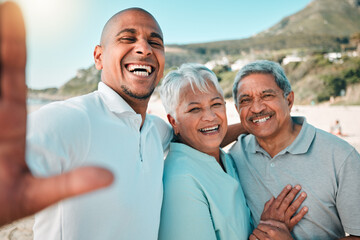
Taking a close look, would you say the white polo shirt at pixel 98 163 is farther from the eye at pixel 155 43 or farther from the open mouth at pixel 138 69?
the eye at pixel 155 43

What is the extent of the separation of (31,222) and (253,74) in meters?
4.34

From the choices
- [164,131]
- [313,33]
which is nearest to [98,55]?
[164,131]

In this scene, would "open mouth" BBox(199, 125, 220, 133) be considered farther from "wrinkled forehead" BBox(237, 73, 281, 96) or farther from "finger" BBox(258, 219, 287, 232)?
"finger" BBox(258, 219, 287, 232)

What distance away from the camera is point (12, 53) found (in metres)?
0.56

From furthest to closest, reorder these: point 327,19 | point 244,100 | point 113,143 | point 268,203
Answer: point 327,19 → point 244,100 → point 268,203 → point 113,143

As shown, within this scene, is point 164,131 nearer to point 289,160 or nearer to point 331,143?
point 289,160

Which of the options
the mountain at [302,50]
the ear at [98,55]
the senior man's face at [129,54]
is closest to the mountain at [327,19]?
the mountain at [302,50]

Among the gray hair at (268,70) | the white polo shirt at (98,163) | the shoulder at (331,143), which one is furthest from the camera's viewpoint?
the gray hair at (268,70)

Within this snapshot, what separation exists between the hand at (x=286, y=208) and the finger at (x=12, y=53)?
2.17 m

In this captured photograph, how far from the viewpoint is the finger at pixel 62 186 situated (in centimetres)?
57

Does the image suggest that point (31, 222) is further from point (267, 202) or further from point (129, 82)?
point (267, 202)

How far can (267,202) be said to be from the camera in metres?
2.25

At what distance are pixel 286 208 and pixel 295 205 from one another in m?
0.09

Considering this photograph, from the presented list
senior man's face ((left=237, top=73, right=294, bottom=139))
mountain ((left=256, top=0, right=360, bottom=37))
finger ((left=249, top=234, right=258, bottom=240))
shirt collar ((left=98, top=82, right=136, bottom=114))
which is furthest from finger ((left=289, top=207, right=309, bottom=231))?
mountain ((left=256, top=0, right=360, bottom=37))
